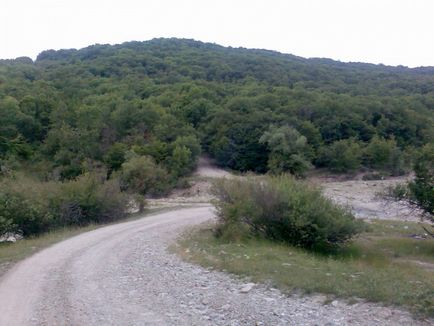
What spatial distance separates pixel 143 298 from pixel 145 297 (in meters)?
0.09

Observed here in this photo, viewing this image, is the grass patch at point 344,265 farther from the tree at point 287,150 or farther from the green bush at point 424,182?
the tree at point 287,150

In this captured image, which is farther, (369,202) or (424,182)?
(369,202)

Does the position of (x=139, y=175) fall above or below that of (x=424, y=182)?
below

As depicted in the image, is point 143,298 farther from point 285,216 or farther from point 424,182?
point 424,182

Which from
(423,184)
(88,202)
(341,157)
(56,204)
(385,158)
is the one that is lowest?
(385,158)

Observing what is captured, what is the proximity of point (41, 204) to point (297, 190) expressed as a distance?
12.7 metres

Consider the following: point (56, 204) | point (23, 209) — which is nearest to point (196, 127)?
point (56, 204)

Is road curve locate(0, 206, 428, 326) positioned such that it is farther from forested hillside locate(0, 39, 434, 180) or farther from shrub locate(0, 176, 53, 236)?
forested hillside locate(0, 39, 434, 180)

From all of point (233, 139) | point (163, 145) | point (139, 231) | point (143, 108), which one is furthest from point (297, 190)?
point (143, 108)

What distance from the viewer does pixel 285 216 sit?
20281 millimetres

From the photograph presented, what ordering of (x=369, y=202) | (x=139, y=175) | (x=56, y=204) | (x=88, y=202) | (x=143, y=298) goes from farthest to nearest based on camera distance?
(x=369, y=202)
(x=139, y=175)
(x=88, y=202)
(x=56, y=204)
(x=143, y=298)

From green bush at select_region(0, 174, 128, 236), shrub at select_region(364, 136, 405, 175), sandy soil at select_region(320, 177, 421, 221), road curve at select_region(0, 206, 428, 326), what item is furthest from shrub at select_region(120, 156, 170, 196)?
shrub at select_region(364, 136, 405, 175)

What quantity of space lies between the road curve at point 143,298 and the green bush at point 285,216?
3.71 meters

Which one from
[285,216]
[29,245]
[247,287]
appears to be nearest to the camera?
[247,287]
